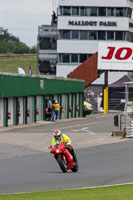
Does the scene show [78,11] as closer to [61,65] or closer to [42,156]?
[61,65]

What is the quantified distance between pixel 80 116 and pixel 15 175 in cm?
4206

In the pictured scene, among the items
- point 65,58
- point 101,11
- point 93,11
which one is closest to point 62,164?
point 93,11

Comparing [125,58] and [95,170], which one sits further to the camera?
[125,58]

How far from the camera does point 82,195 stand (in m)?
14.1

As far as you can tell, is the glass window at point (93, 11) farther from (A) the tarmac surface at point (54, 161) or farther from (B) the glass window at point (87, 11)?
(A) the tarmac surface at point (54, 161)

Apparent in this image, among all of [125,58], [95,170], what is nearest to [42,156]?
[95,170]

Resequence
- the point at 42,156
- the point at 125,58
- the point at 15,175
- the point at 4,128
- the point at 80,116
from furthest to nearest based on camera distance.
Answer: the point at 125,58
the point at 80,116
the point at 4,128
the point at 42,156
the point at 15,175

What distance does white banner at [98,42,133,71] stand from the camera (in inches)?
2594

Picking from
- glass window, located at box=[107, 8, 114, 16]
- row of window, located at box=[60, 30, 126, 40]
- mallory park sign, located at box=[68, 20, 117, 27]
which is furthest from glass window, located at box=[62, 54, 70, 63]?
glass window, located at box=[107, 8, 114, 16]

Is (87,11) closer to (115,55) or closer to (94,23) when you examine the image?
(94,23)

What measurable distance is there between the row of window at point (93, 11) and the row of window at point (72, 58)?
612cm

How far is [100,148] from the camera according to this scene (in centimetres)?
2953

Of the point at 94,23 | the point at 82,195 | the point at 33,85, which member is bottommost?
the point at 82,195

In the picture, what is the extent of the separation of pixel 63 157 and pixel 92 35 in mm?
77948
